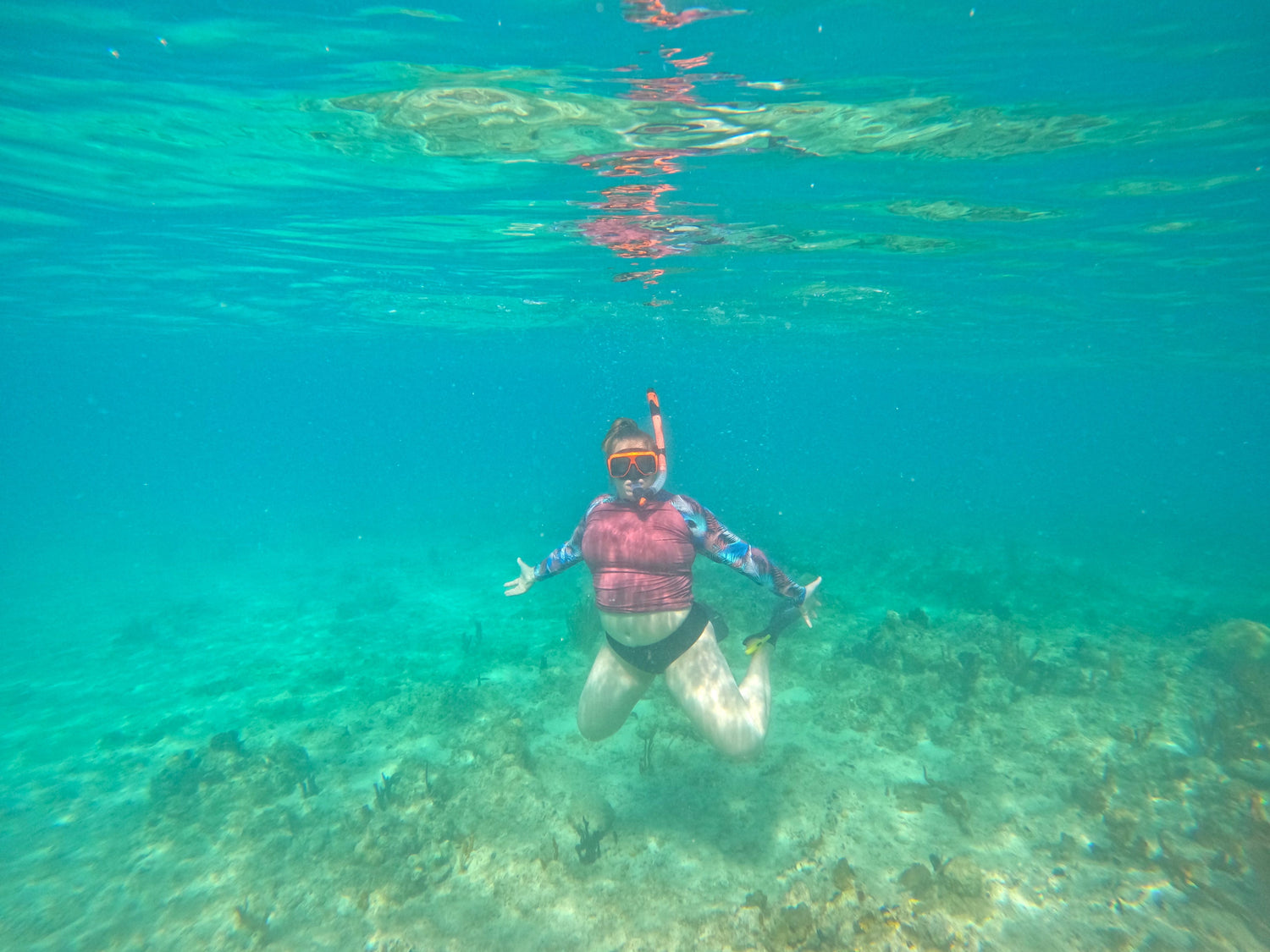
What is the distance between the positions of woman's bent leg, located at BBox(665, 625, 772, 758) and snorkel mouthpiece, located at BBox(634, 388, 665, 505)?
4.87 ft

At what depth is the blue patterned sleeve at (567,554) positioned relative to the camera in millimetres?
5836

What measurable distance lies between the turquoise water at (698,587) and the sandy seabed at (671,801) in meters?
0.06

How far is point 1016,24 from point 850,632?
10.6 m

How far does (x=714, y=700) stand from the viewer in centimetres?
550

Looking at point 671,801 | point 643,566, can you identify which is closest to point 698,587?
point 671,801

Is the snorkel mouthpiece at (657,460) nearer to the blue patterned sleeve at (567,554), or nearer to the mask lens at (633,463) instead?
the mask lens at (633,463)

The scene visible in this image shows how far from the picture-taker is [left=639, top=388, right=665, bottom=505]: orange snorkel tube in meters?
5.30

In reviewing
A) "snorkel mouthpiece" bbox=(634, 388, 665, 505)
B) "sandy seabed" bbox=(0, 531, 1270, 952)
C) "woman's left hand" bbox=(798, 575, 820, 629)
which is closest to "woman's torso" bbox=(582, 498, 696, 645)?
"snorkel mouthpiece" bbox=(634, 388, 665, 505)

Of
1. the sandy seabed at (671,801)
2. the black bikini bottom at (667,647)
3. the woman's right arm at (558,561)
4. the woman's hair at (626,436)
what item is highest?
the woman's hair at (626,436)

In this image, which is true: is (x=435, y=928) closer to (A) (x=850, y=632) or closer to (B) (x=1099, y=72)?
(A) (x=850, y=632)

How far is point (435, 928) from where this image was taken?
18.6ft

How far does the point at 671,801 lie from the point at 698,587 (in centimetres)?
584

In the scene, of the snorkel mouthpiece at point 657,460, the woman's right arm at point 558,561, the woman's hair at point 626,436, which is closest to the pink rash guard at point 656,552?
the snorkel mouthpiece at point 657,460

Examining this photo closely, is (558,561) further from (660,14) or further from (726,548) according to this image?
(660,14)
